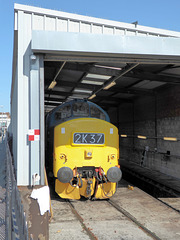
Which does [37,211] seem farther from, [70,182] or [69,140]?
[69,140]

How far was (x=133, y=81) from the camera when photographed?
11.3m

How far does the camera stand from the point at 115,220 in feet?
19.7

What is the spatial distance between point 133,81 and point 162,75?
1.94m

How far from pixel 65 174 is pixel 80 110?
7.76 feet

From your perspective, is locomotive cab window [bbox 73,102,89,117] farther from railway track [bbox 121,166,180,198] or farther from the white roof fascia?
railway track [bbox 121,166,180,198]

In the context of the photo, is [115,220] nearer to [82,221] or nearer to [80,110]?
[82,221]

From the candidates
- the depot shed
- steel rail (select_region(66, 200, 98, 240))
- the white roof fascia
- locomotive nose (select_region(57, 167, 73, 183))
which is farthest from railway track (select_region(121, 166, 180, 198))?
the white roof fascia

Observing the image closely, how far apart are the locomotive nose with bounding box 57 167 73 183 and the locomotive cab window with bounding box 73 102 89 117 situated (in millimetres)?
2049

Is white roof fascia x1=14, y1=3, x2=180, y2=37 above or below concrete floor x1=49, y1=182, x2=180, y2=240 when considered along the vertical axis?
above

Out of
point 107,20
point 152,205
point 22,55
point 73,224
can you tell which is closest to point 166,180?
point 152,205

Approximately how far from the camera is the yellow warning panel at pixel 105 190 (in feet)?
23.9

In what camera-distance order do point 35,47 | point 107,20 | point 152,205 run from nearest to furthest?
point 35,47, point 152,205, point 107,20

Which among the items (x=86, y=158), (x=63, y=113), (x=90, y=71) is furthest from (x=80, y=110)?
(x=86, y=158)

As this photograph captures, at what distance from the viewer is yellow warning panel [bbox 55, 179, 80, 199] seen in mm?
7066
